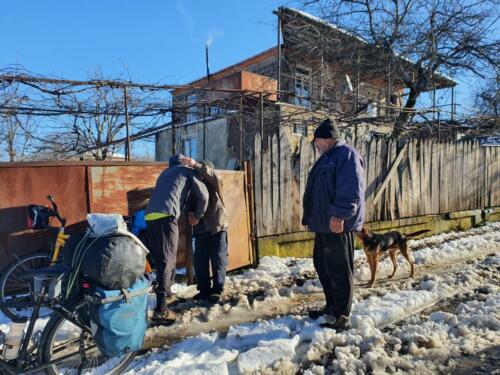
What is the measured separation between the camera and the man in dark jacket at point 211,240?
466cm

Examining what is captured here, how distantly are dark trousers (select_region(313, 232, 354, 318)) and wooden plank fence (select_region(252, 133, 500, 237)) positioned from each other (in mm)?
2849

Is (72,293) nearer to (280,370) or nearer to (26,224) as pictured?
(280,370)

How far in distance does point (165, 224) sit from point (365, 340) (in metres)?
2.28

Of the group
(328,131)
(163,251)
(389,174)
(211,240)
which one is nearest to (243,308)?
(211,240)

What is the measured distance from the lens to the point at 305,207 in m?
4.18

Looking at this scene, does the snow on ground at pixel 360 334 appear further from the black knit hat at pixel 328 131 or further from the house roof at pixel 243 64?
the house roof at pixel 243 64

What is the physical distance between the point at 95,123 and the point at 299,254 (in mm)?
13339

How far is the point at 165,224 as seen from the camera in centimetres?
416

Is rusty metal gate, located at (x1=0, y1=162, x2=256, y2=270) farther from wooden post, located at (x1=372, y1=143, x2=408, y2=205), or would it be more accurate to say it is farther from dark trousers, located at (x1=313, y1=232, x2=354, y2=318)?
wooden post, located at (x1=372, y1=143, x2=408, y2=205)

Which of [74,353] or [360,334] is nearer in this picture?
[74,353]

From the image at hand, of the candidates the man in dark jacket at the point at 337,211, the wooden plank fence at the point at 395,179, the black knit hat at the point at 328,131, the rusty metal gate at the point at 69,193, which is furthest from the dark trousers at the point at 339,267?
the wooden plank fence at the point at 395,179

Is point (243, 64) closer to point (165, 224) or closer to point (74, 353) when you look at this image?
point (165, 224)

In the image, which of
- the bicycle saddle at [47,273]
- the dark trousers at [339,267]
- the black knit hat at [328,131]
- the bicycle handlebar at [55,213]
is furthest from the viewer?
the bicycle handlebar at [55,213]

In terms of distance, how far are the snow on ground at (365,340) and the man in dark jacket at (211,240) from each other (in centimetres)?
56
